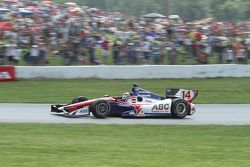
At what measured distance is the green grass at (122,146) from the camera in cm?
679

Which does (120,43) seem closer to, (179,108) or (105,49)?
(105,49)

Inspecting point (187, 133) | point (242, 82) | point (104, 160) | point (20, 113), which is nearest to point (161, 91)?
point (242, 82)

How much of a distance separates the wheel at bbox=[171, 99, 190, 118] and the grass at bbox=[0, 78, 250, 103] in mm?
4083

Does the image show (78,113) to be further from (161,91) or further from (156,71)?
(156,71)

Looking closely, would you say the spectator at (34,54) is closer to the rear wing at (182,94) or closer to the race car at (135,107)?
the race car at (135,107)

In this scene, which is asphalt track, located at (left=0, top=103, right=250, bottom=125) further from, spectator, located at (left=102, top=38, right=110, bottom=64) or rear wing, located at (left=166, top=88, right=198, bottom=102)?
spectator, located at (left=102, top=38, right=110, bottom=64)

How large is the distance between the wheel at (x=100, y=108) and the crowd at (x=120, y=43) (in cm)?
870

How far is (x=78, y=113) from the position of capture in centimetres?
1214

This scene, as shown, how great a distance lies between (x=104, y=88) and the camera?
18984 millimetres

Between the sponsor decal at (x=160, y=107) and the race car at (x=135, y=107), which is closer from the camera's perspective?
the race car at (x=135, y=107)

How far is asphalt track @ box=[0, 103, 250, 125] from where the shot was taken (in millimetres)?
11805

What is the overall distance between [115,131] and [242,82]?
11.8 meters

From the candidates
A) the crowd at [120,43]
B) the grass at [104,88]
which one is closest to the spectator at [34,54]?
the crowd at [120,43]

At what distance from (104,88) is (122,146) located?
1083 cm
